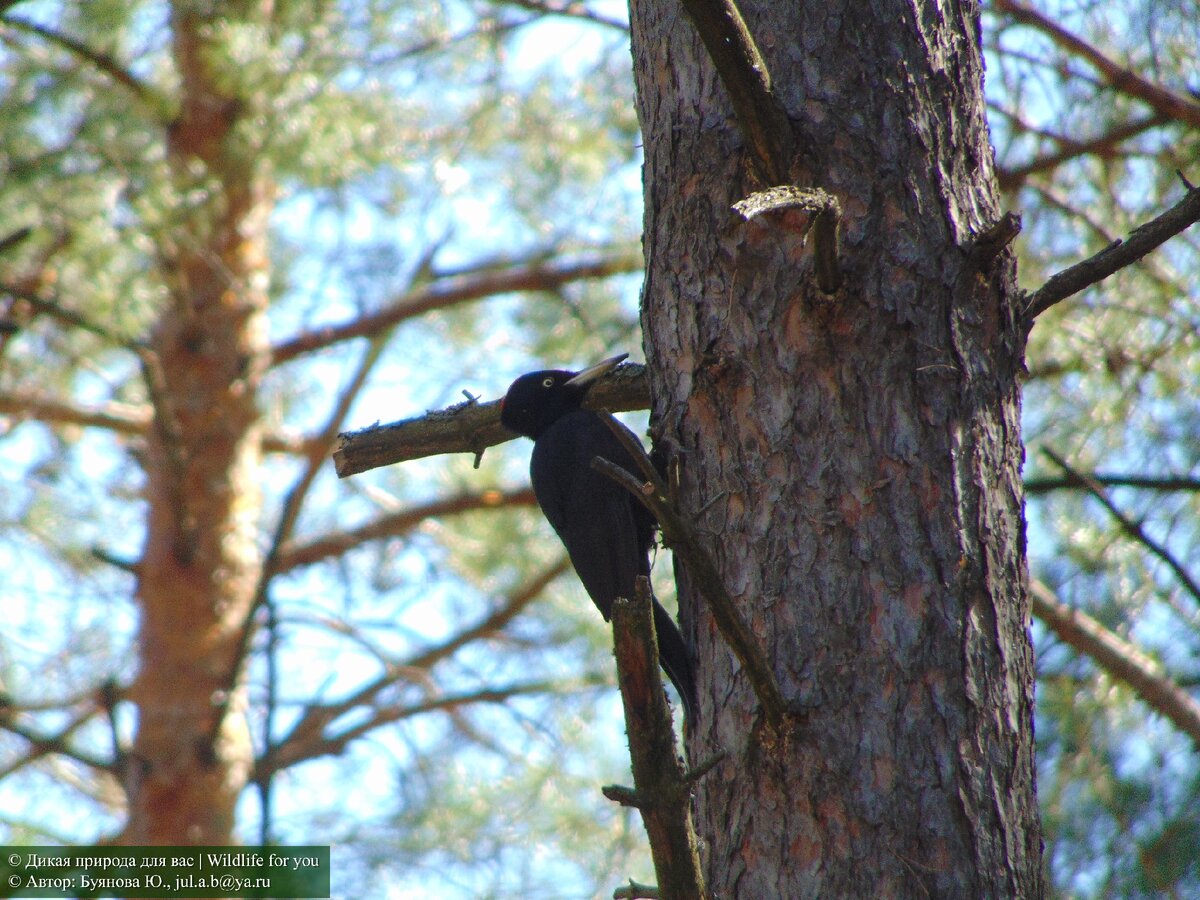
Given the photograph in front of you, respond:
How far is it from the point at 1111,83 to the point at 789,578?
153 inches

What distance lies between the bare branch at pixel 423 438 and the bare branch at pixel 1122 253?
1137 millimetres

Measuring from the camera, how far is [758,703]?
211 centimetres

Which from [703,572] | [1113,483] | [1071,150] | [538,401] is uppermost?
[1071,150]

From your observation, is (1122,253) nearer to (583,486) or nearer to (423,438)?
(423,438)

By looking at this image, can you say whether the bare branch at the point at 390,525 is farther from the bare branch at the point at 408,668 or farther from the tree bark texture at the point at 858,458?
the tree bark texture at the point at 858,458

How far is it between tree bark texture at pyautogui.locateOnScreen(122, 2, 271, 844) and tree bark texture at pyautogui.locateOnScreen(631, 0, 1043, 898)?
13.2 ft

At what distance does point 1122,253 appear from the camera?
226 centimetres

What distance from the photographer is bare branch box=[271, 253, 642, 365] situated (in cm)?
670

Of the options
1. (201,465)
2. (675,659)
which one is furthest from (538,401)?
(201,465)

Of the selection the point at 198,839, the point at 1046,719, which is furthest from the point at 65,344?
the point at 1046,719

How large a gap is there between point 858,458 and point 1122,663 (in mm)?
2888

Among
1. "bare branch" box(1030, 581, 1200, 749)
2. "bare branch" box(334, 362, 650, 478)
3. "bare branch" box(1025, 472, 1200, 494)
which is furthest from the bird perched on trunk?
"bare branch" box(1030, 581, 1200, 749)

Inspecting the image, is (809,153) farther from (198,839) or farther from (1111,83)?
(198,839)

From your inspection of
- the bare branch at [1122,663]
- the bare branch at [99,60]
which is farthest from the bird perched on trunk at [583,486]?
the bare branch at [99,60]
